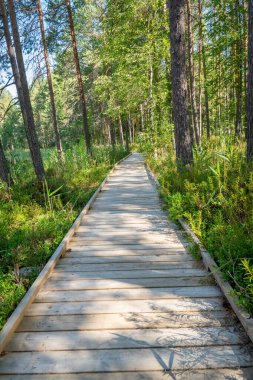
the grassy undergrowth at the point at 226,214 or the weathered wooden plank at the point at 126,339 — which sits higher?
the grassy undergrowth at the point at 226,214

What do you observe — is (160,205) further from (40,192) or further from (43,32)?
(43,32)

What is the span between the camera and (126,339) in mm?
2234

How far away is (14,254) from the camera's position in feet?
14.0

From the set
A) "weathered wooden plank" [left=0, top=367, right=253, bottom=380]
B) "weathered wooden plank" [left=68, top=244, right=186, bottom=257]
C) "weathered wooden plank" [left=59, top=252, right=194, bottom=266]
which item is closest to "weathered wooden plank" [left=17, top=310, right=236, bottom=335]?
"weathered wooden plank" [left=0, top=367, right=253, bottom=380]

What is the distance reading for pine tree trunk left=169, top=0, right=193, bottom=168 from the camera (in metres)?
7.35

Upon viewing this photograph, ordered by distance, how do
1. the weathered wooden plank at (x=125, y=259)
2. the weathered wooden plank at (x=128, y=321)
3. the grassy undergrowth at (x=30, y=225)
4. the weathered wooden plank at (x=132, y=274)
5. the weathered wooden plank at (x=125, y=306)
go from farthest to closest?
the weathered wooden plank at (x=125, y=259), the grassy undergrowth at (x=30, y=225), the weathered wooden plank at (x=132, y=274), the weathered wooden plank at (x=125, y=306), the weathered wooden plank at (x=128, y=321)

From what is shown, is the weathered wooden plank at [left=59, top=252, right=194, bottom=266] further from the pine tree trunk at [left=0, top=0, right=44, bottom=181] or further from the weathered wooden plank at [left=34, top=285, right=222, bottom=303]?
the pine tree trunk at [left=0, top=0, right=44, bottom=181]

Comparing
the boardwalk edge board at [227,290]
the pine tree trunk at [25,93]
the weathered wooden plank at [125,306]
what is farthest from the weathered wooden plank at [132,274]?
the pine tree trunk at [25,93]

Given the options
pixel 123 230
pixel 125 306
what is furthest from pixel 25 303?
pixel 123 230

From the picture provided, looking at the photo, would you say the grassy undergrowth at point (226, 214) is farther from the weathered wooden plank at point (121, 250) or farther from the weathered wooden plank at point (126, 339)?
the weathered wooden plank at point (121, 250)

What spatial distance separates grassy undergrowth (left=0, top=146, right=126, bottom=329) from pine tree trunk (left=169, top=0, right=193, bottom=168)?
10.7ft

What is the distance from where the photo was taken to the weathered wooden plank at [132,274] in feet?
10.8

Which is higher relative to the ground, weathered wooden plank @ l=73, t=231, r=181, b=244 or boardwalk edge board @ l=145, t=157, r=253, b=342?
boardwalk edge board @ l=145, t=157, r=253, b=342

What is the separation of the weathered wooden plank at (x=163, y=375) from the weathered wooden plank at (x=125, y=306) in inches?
27.4
